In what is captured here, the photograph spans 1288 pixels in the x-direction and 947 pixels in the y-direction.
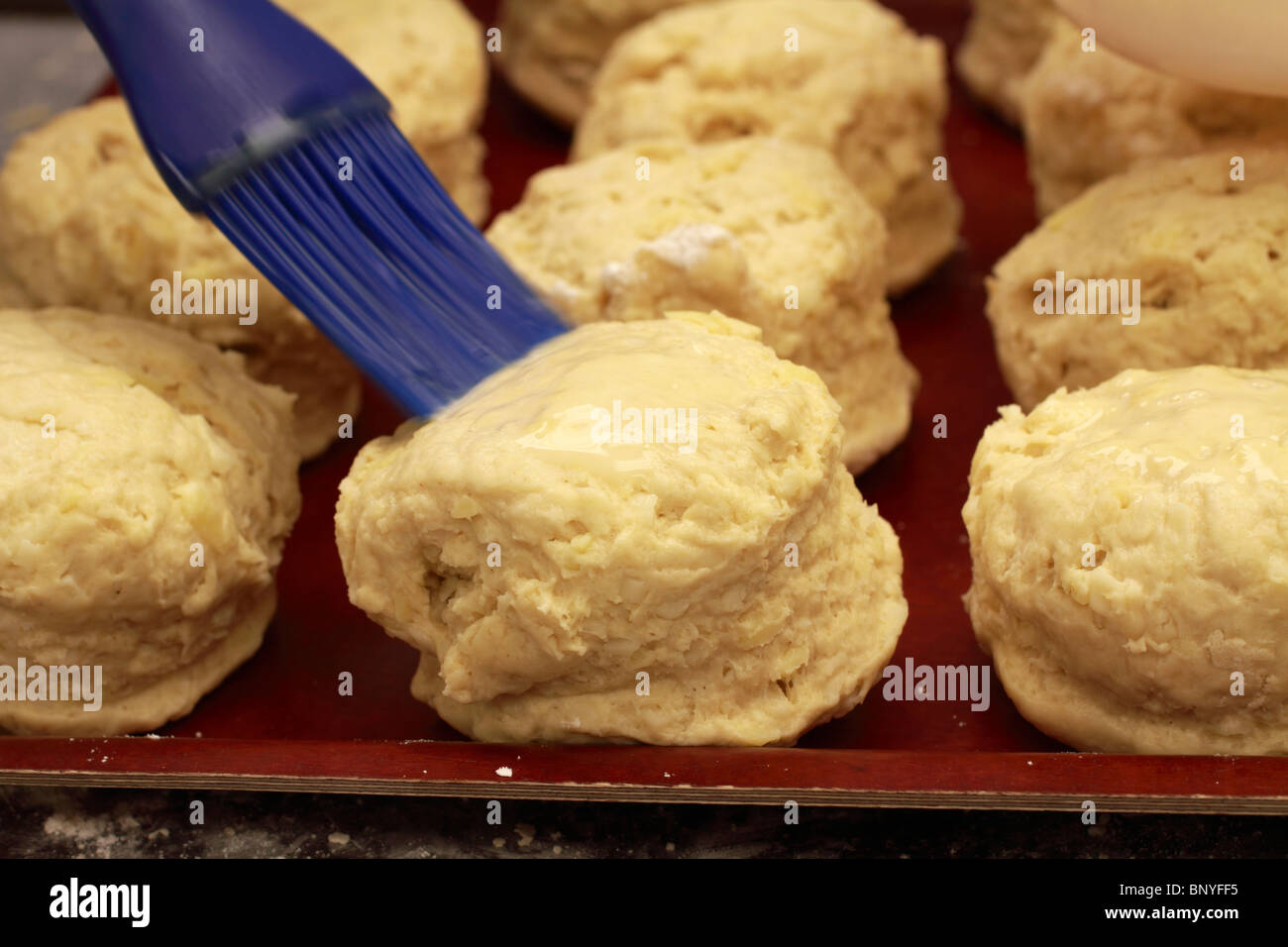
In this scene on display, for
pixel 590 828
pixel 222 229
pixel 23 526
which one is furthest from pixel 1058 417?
pixel 23 526

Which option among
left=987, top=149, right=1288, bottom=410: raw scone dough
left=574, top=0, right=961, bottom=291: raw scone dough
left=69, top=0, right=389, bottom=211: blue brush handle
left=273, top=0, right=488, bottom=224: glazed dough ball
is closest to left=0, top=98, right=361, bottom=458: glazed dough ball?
left=69, top=0, right=389, bottom=211: blue brush handle

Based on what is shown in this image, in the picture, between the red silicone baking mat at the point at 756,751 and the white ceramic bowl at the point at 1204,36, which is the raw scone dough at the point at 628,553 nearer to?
the red silicone baking mat at the point at 756,751

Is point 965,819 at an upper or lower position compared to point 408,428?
lower

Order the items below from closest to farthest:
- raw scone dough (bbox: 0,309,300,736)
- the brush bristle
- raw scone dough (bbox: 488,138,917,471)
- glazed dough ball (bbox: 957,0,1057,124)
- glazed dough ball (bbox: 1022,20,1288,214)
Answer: raw scone dough (bbox: 0,309,300,736) < the brush bristle < raw scone dough (bbox: 488,138,917,471) < glazed dough ball (bbox: 1022,20,1288,214) < glazed dough ball (bbox: 957,0,1057,124)

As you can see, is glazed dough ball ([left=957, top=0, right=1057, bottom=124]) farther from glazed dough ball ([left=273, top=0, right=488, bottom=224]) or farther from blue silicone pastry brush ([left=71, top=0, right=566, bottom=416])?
blue silicone pastry brush ([left=71, top=0, right=566, bottom=416])

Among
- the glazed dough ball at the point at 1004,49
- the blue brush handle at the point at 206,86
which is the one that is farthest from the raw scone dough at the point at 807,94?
the blue brush handle at the point at 206,86

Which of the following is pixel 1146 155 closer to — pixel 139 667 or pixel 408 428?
pixel 408 428
